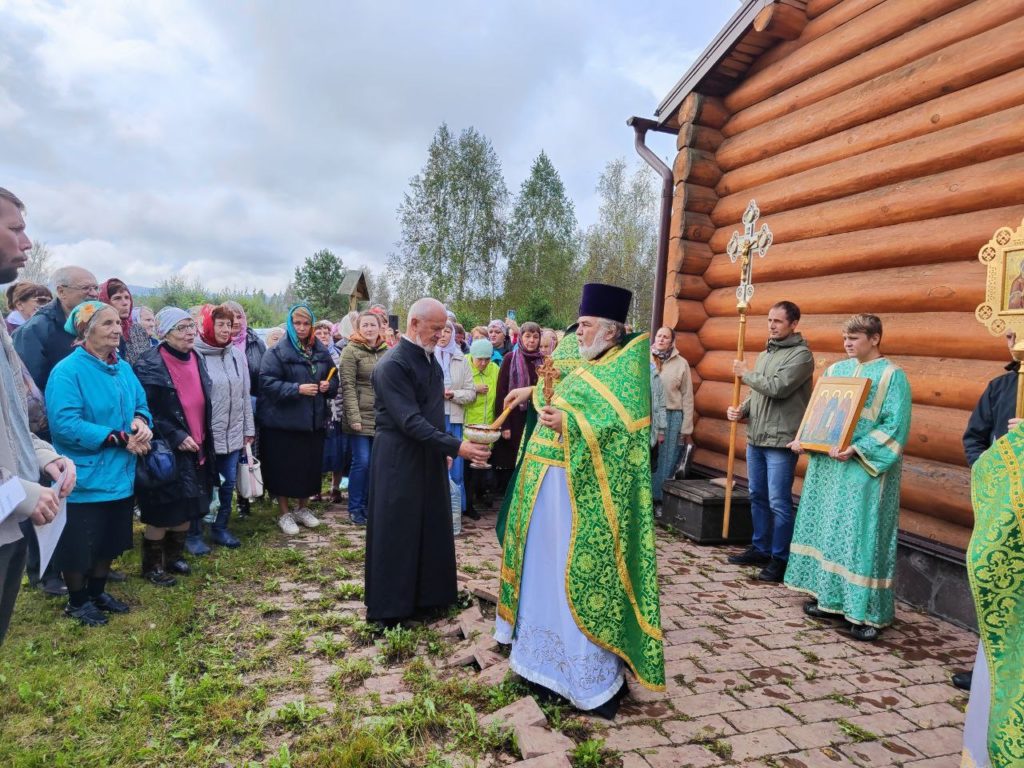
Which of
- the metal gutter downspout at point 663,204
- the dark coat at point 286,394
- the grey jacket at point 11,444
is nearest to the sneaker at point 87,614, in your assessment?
the dark coat at point 286,394

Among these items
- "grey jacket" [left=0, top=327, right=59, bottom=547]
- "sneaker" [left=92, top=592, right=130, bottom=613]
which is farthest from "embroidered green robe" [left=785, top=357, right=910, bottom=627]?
"sneaker" [left=92, top=592, right=130, bottom=613]

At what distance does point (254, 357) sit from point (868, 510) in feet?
19.1

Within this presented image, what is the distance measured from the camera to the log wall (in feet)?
14.9

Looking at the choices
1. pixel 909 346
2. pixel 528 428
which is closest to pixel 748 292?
pixel 909 346

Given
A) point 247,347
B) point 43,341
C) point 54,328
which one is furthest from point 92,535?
point 247,347

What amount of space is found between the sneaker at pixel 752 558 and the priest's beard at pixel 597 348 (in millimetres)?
3371

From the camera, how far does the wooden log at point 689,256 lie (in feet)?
24.6

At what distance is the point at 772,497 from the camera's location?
5.36 m

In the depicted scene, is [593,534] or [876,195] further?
[876,195]

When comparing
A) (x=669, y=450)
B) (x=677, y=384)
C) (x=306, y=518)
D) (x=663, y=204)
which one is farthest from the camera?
(x=663, y=204)

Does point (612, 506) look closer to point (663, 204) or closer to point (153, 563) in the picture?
point (153, 563)

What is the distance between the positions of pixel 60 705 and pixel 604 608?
8.85 ft

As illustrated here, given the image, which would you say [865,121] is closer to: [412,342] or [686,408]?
[686,408]

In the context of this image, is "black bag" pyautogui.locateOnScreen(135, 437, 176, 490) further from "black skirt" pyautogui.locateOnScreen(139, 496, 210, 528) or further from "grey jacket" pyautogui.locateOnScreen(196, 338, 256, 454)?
"grey jacket" pyautogui.locateOnScreen(196, 338, 256, 454)
